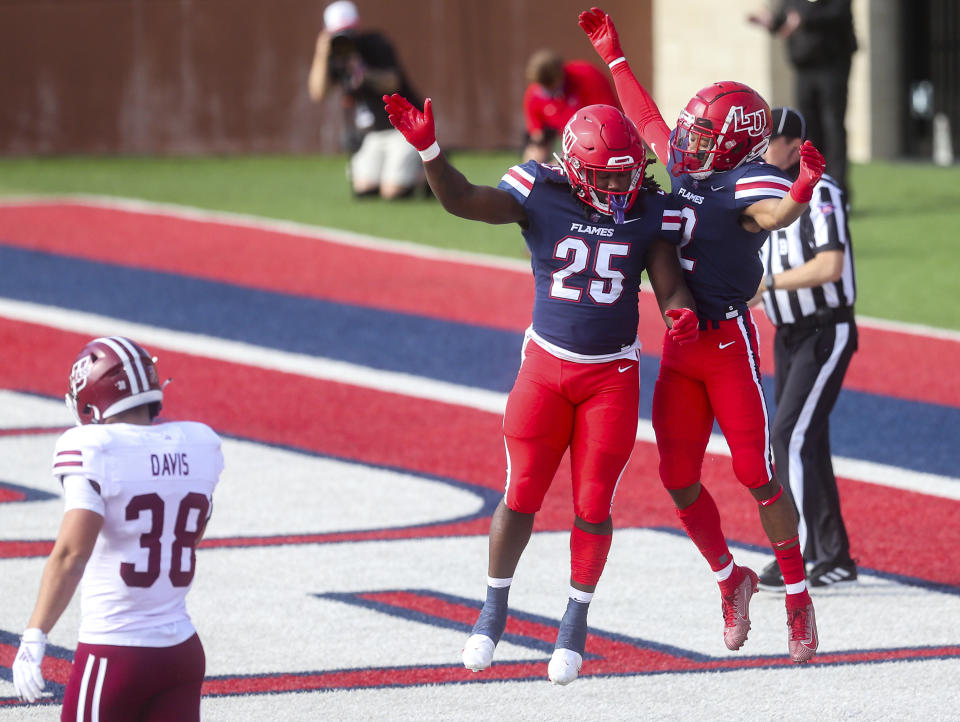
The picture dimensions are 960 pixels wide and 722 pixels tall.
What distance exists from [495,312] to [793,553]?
7.75m

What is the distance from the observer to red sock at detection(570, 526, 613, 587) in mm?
6043

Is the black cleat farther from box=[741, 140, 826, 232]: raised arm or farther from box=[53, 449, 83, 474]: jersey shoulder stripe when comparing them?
box=[53, 449, 83, 474]: jersey shoulder stripe

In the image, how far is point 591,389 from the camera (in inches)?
234

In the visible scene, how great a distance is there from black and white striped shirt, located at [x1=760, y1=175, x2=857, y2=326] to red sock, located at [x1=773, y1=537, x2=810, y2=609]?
1.75 metres

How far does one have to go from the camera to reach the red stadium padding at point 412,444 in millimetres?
8656

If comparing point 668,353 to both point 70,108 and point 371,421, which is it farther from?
point 70,108

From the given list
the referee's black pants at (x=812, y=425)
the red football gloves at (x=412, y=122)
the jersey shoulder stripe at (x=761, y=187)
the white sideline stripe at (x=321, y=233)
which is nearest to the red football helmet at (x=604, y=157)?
the jersey shoulder stripe at (x=761, y=187)

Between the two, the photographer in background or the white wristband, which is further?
the photographer in background

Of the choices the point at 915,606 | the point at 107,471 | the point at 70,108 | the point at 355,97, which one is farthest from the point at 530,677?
the point at 70,108

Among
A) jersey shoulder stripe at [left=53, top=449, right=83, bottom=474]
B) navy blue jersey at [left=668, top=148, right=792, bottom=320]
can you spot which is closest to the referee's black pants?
navy blue jersey at [left=668, top=148, right=792, bottom=320]

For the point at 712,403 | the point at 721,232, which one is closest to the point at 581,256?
the point at 721,232

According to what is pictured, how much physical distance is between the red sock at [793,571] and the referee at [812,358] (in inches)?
60.7

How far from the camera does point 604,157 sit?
5695 millimetres

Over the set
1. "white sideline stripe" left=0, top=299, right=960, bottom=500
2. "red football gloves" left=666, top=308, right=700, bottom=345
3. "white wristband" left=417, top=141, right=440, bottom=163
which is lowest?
"white sideline stripe" left=0, top=299, right=960, bottom=500
